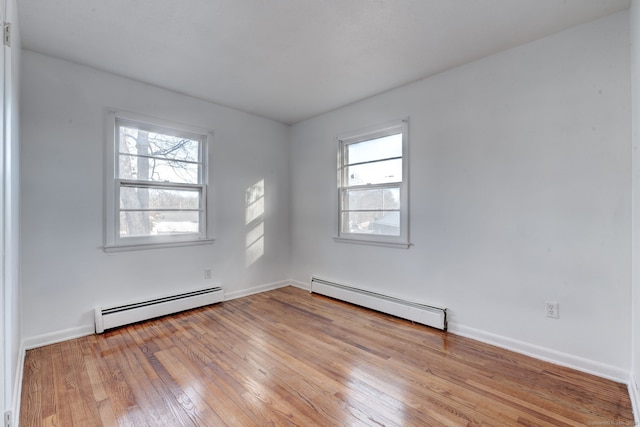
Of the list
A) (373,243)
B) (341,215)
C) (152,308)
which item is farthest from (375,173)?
(152,308)

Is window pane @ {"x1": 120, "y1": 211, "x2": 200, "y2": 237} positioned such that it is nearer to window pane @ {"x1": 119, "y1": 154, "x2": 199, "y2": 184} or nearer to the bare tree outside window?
the bare tree outside window

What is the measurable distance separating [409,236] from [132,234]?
9.54ft

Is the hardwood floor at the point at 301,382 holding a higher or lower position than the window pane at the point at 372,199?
lower

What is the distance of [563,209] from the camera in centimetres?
220

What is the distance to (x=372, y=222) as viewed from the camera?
139 inches

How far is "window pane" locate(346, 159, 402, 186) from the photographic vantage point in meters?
3.29

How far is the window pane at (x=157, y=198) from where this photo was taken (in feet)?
9.88

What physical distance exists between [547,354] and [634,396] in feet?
1.71

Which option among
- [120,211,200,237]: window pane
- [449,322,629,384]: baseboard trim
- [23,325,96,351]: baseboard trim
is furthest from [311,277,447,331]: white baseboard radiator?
Result: [23,325,96,351]: baseboard trim

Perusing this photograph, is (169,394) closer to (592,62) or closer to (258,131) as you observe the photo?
(258,131)

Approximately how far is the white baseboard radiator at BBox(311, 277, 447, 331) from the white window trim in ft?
1.92

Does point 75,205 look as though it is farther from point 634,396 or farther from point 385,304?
point 634,396

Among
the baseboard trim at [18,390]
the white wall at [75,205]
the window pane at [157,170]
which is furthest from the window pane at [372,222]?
the baseboard trim at [18,390]

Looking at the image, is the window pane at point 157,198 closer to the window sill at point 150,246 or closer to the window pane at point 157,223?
the window pane at point 157,223
